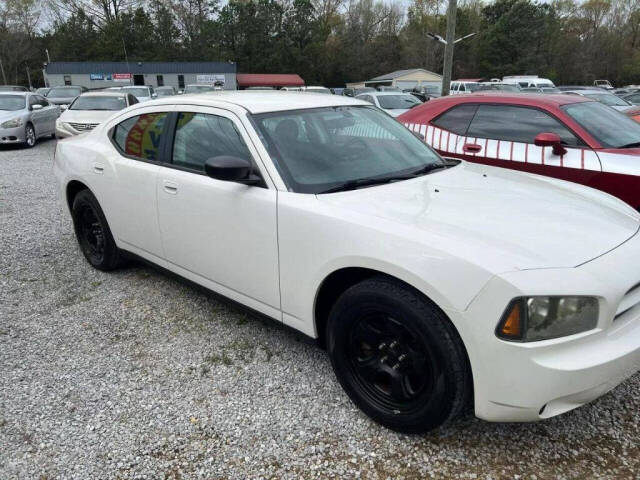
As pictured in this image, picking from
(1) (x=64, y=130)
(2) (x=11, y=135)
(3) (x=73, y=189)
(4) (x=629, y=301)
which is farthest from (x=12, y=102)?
(4) (x=629, y=301)

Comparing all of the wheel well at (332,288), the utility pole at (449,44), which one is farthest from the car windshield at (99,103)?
the wheel well at (332,288)

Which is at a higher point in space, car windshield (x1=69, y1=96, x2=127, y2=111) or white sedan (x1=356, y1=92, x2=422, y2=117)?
car windshield (x1=69, y1=96, x2=127, y2=111)

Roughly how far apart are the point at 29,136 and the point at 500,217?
13747 millimetres

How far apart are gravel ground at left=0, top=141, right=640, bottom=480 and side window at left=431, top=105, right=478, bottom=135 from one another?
3370 mm

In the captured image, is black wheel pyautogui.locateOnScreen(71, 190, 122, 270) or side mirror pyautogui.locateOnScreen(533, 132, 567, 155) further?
side mirror pyautogui.locateOnScreen(533, 132, 567, 155)

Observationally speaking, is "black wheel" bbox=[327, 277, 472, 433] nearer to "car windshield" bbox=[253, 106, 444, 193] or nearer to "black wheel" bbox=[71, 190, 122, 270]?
"car windshield" bbox=[253, 106, 444, 193]

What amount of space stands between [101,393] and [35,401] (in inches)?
13.3

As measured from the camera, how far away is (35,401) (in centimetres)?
271

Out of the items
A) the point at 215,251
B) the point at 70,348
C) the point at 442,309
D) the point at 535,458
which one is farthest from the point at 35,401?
the point at 535,458

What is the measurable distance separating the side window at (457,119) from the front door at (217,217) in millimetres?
3270

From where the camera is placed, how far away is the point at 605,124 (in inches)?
197

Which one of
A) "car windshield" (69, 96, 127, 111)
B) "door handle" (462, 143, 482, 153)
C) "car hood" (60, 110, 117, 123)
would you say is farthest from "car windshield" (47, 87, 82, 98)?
"door handle" (462, 143, 482, 153)

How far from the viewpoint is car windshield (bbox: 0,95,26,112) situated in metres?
12.9

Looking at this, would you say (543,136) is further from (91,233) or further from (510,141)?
(91,233)
